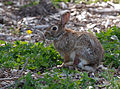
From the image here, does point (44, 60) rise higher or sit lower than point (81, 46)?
lower

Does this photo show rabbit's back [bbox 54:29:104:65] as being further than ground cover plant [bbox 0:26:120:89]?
Yes

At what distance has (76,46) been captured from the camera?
16.6 feet

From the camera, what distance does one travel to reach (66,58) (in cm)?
525

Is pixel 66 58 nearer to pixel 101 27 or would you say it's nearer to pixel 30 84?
pixel 30 84

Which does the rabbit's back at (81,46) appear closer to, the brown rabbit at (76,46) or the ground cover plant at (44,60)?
the brown rabbit at (76,46)

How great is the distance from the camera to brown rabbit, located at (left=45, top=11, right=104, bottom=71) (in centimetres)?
493

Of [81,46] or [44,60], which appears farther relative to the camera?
[44,60]

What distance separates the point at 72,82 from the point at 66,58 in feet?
5.22

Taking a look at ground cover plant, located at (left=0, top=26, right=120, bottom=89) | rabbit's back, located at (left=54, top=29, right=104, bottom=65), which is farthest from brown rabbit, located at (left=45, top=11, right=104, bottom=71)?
ground cover plant, located at (left=0, top=26, right=120, bottom=89)

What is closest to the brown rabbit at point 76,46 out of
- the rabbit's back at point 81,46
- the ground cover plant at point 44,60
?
the rabbit's back at point 81,46

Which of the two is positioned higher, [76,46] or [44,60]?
[76,46]

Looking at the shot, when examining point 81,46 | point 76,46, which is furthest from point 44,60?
point 81,46

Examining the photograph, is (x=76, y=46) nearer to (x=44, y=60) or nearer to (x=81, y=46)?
(x=81, y=46)

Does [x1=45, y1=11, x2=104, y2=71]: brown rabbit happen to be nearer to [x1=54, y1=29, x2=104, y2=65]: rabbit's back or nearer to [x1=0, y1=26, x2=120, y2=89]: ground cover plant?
[x1=54, y1=29, x2=104, y2=65]: rabbit's back
